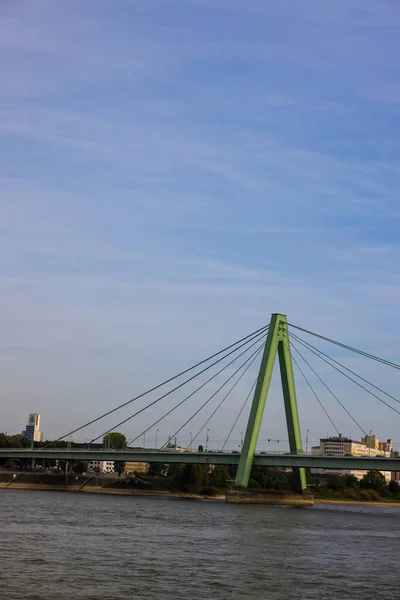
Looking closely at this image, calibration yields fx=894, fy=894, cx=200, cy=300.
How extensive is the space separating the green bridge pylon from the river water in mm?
18658

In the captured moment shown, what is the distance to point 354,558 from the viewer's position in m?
28.2

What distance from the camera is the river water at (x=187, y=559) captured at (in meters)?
19.3

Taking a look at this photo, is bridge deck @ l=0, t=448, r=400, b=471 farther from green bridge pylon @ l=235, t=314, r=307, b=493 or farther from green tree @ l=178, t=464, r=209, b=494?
green tree @ l=178, t=464, r=209, b=494

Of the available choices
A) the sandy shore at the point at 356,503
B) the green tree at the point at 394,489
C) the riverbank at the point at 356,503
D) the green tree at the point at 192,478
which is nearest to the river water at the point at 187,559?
the green tree at the point at 192,478

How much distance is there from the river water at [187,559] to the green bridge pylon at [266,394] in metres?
18.7

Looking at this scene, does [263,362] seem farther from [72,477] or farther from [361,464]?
[72,477]

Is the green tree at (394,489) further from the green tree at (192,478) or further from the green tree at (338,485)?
the green tree at (192,478)

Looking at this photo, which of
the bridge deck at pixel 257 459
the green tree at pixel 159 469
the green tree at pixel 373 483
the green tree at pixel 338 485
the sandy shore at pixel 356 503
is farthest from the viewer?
the green tree at pixel 159 469

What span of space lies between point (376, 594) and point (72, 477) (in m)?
69.7

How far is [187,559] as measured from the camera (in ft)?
82.3


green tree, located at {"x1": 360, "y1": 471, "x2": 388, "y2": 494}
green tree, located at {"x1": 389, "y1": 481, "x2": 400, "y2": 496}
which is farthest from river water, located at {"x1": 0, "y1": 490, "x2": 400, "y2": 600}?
green tree, located at {"x1": 389, "y1": 481, "x2": 400, "y2": 496}

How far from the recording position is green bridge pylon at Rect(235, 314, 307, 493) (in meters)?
60.8

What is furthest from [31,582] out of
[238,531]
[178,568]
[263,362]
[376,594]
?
[263,362]

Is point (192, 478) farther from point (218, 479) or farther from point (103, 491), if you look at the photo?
point (103, 491)
